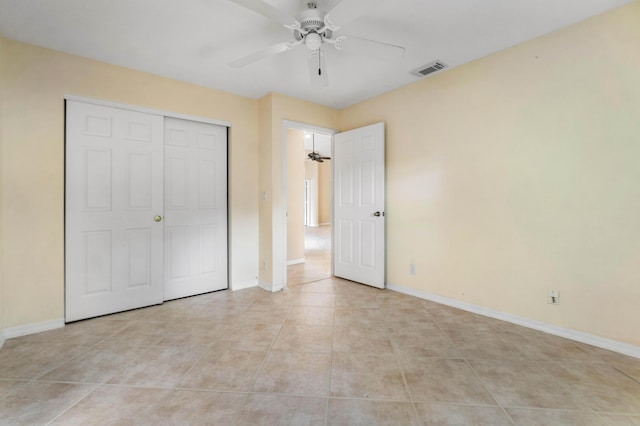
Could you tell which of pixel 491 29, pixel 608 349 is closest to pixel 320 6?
pixel 491 29

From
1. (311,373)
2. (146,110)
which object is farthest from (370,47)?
(146,110)

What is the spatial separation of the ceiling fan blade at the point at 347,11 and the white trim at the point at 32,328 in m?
3.38

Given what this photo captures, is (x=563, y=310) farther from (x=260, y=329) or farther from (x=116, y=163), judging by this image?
(x=116, y=163)

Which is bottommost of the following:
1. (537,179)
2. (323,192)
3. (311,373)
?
(311,373)

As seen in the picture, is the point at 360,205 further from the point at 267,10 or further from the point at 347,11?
the point at 267,10

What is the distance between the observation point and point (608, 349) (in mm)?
2135

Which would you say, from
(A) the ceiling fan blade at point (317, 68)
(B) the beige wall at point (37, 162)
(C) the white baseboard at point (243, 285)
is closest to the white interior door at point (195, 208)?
(C) the white baseboard at point (243, 285)

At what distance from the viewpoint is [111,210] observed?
289cm

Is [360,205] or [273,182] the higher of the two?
[273,182]

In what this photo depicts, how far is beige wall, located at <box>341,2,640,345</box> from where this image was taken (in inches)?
82.7

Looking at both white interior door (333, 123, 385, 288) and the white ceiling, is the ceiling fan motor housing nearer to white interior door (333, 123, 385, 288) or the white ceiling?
the white ceiling

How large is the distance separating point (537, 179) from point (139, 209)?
385 cm

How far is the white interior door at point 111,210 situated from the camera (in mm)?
2697

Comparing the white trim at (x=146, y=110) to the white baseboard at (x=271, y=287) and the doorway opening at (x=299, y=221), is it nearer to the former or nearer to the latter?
the doorway opening at (x=299, y=221)
